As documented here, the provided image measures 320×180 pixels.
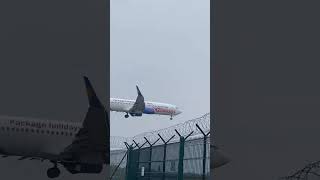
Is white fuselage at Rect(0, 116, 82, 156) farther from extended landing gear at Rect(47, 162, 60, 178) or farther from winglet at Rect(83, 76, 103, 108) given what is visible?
winglet at Rect(83, 76, 103, 108)

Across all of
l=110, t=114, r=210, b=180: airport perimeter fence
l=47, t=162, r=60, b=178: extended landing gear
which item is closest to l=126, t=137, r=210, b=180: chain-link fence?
l=110, t=114, r=210, b=180: airport perimeter fence

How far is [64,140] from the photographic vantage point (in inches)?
400

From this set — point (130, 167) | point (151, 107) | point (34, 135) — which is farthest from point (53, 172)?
point (151, 107)

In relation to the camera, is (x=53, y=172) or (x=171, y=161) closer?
(x=53, y=172)

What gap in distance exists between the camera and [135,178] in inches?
489
